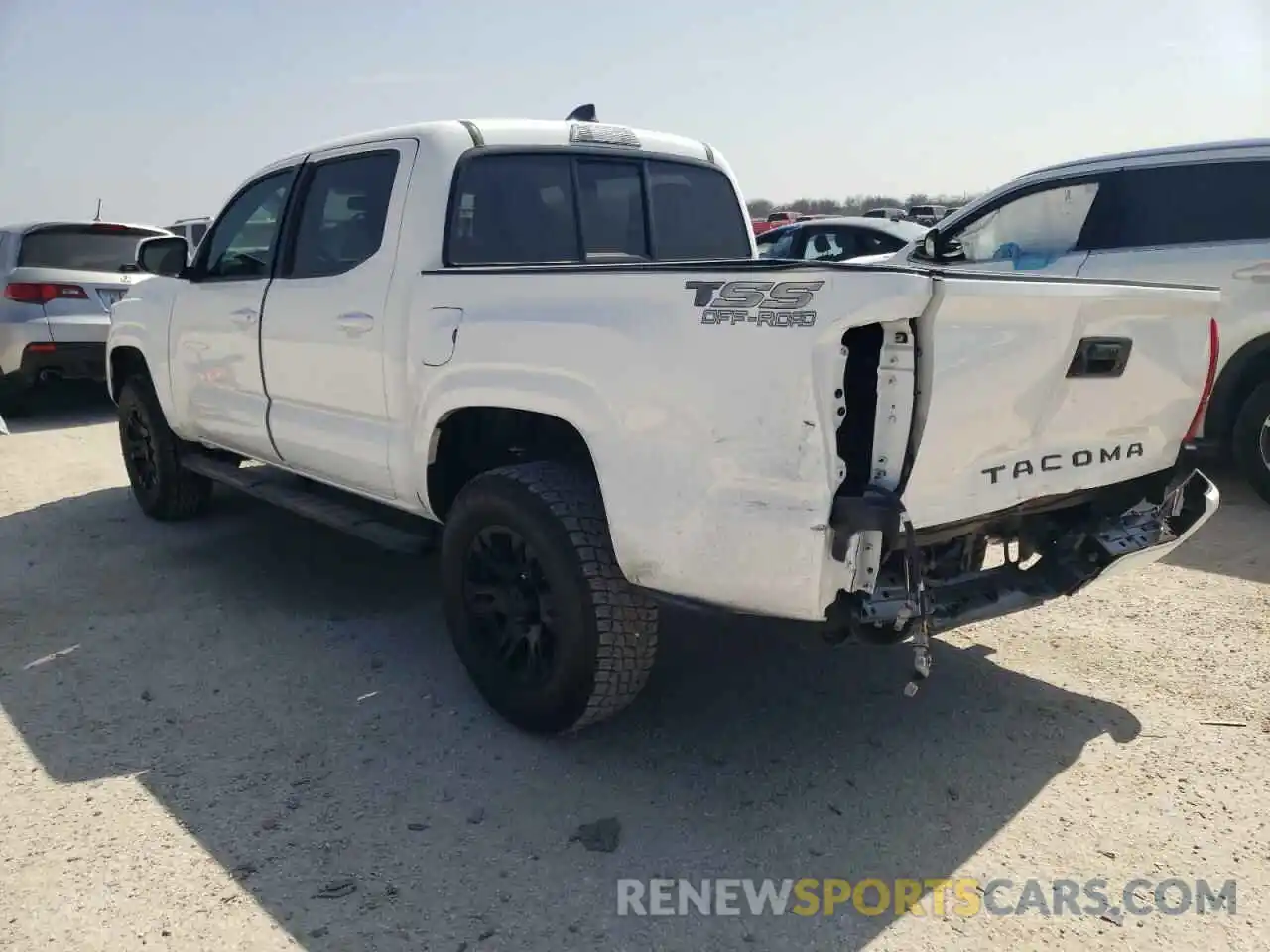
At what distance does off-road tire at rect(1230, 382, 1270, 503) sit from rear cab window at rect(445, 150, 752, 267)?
3.24 meters

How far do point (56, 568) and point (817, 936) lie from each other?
4.40 metres

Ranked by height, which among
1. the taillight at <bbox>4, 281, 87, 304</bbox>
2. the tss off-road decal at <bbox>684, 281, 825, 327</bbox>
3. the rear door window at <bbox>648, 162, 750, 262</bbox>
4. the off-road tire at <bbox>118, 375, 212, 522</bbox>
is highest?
the rear door window at <bbox>648, 162, 750, 262</bbox>

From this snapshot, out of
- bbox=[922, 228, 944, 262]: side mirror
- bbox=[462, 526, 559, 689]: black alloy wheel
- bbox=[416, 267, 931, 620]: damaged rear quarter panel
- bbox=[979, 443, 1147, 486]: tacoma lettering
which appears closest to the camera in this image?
bbox=[416, 267, 931, 620]: damaged rear quarter panel

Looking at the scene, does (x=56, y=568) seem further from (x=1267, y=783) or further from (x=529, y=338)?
(x=1267, y=783)

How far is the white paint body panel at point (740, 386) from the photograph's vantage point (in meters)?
2.44

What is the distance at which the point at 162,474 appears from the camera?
572cm

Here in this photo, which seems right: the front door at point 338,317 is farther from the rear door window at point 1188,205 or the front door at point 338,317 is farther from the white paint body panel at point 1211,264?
the rear door window at point 1188,205

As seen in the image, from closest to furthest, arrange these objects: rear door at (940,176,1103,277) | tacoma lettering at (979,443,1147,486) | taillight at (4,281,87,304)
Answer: tacoma lettering at (979,443,1147,486), rear door at (940,176,1103,277), taillight at (4,281,87,304)

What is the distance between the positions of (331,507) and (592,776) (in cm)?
192

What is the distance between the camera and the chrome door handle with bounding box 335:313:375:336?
12.2ft

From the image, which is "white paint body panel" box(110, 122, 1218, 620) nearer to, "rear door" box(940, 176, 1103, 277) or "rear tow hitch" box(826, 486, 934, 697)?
"rear tow hitch" box(826, 486, 934, 697)

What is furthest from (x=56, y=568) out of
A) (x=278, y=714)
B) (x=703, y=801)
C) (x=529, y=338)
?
(x=703, y=801)

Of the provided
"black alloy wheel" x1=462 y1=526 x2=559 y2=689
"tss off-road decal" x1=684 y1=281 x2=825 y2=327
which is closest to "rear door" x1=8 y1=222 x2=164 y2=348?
"black alloy wheel" x1=462 y1=526 x2=559 y2=689

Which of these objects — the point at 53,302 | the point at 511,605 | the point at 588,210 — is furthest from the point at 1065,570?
the point at 53,302
